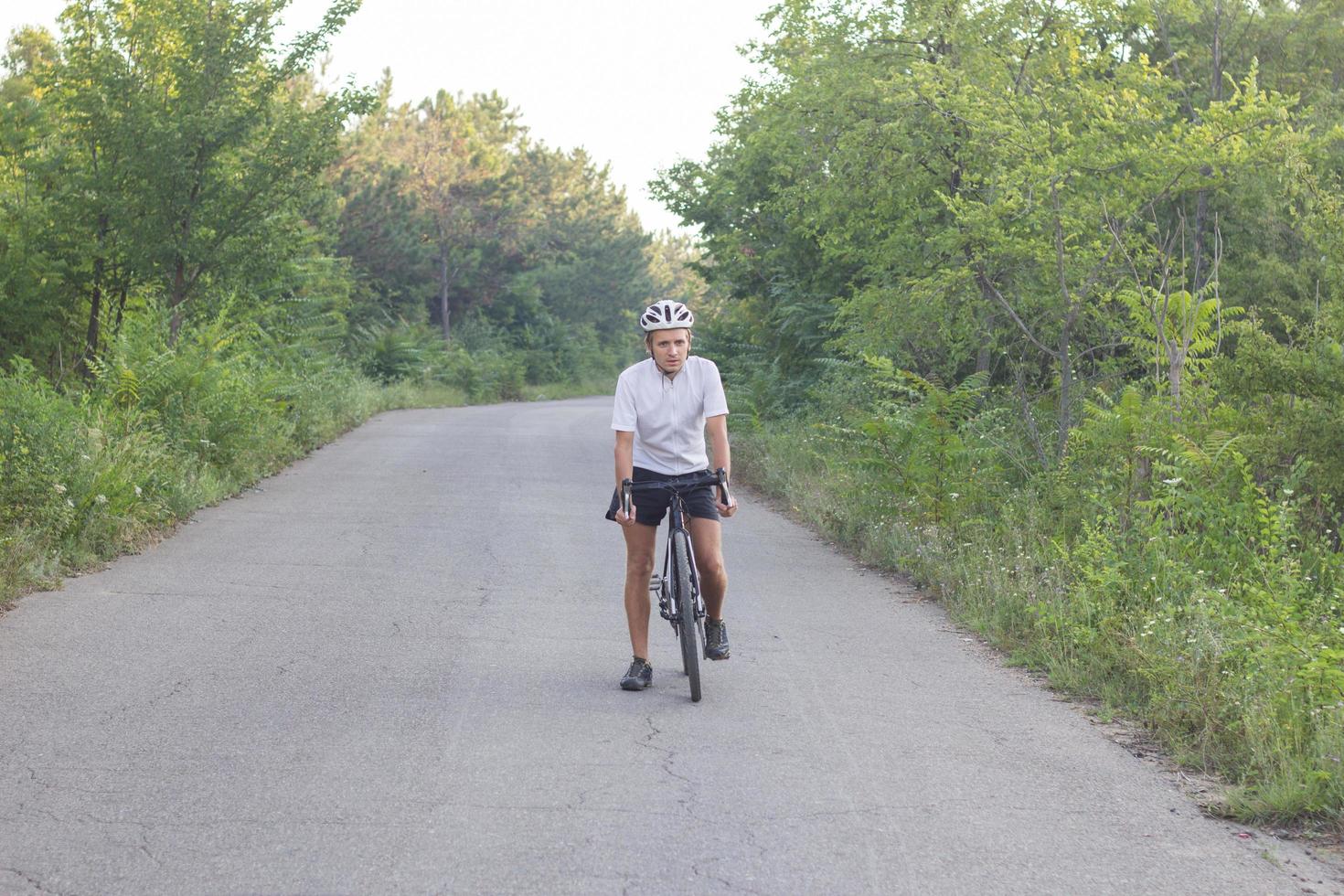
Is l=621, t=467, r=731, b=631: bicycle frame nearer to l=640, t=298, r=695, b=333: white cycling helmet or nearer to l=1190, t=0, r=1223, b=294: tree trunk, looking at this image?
l=640, t=298, r=695, b=333: white cycling helmet

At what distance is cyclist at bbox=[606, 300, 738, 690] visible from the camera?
24.0 ft

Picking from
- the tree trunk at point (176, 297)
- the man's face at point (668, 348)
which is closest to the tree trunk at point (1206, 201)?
the tree trunk at point (176, 297)

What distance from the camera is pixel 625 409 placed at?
24.1ft

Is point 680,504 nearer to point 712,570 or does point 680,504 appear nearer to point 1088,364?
point 712,570

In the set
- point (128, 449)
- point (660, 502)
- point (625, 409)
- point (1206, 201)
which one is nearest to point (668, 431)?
point (625, 409)

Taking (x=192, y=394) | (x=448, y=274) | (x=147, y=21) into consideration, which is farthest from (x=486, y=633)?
(x=448, y=274)

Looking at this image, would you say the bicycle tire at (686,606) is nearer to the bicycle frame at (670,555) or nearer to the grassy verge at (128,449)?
the bicycle frame at (670,555)

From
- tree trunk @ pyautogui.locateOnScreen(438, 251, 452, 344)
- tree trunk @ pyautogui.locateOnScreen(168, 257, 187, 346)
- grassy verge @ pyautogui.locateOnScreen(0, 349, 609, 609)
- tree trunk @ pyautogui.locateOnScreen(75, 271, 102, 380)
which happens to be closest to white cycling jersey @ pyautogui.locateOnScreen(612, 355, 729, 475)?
grassy verge @ pyautogui.locateOnScreen(0, 349, 609, 609)

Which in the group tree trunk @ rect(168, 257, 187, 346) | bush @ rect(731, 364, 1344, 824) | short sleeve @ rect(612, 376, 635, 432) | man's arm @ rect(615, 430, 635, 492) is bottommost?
bush @ rect(731, 364, 1344, 824)

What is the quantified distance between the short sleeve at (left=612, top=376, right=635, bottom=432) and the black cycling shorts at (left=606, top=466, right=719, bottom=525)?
0.83 feet

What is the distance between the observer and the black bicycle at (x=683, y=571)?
7.14 meters

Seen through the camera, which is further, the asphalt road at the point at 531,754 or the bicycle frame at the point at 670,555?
the bicycle frame at the point at 670,555

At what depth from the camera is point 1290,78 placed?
24.7m

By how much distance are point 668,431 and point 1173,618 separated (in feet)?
9.70
